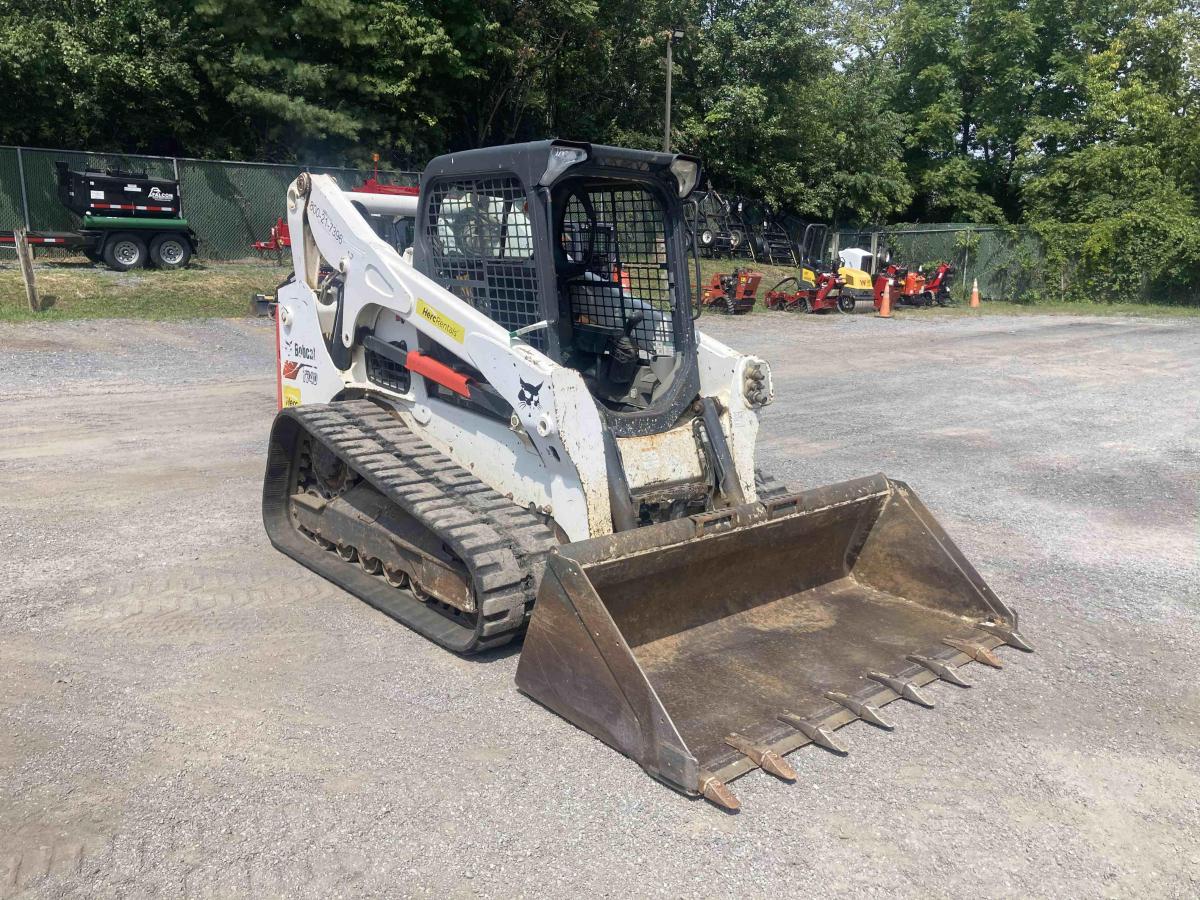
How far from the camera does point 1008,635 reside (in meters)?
4.74

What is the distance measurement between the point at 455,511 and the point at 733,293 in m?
17.3

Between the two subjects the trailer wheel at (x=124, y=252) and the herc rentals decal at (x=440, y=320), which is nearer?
the herc rentals decal at (x=440, y=320)

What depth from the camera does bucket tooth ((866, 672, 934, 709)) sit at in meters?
4.14

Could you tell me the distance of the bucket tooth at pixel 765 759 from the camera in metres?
3.56

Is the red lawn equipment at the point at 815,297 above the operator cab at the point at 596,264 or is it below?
below

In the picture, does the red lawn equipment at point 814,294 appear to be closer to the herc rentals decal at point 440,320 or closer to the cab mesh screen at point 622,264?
the cab mesh screen at point 622,264

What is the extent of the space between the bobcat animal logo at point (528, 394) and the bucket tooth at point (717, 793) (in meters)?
1.79

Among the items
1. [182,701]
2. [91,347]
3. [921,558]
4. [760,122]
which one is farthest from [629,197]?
[760,122]

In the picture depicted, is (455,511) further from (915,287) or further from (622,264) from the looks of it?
(915,287)

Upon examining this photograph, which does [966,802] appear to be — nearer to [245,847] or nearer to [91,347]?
[245,847]

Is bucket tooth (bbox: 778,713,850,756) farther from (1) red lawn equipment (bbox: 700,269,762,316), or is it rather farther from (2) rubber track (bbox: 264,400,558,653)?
(1) red lawn equipment (bbox: 700,269,762,316)

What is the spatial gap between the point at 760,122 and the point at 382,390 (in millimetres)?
28519

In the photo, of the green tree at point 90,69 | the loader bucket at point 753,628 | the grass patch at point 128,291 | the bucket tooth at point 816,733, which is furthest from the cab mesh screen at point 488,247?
the green tree at point 90,69

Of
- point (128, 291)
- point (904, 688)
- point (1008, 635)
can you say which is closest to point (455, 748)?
point (904, 688)
